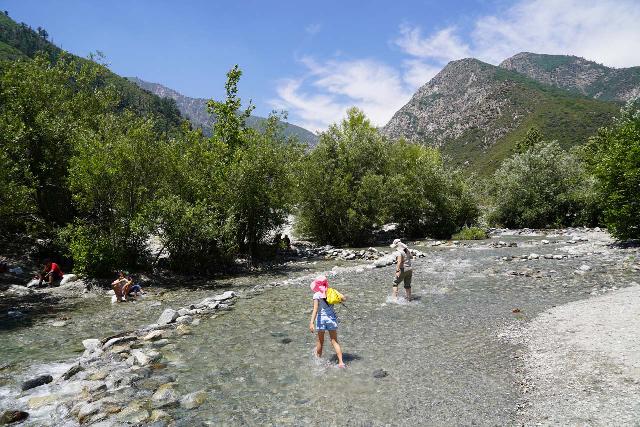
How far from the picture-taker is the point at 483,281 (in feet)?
71.2

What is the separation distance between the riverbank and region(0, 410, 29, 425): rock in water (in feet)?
33.2

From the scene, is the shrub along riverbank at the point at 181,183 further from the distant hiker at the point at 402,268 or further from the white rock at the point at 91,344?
the distant hiker at the point at 402,268

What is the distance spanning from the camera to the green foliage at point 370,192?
4000 cm

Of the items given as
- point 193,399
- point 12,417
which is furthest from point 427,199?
point 12,417

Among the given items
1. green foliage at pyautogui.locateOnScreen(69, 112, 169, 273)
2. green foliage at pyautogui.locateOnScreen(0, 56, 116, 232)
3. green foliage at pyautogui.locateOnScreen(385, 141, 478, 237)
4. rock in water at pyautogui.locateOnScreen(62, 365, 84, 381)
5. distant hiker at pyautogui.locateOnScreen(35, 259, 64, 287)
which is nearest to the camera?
rock in water at pyautogui.locateOnScreen(62, 365, 84, 381)

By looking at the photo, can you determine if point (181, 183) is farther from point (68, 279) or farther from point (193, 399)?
point (193, 399)

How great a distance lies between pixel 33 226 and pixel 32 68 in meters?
12.4

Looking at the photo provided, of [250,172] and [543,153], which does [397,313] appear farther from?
[543,153]

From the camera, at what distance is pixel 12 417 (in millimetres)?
8477

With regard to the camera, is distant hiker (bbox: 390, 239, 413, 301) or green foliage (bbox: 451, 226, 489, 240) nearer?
distant hiker (bbox: 390, 239, 413, 301)

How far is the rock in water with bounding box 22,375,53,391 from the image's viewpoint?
32.9 feet

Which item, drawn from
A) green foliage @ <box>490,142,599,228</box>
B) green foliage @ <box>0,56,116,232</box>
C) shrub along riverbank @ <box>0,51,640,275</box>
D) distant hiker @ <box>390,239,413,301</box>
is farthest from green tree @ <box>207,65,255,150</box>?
green foliage @ <box>490,142,599,228</box>

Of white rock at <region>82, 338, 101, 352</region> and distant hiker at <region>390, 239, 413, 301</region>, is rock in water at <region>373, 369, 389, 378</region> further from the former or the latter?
white rock at <region>82, 338, 101, 352</region>

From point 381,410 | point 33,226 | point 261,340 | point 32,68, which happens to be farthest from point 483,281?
point 32,68
